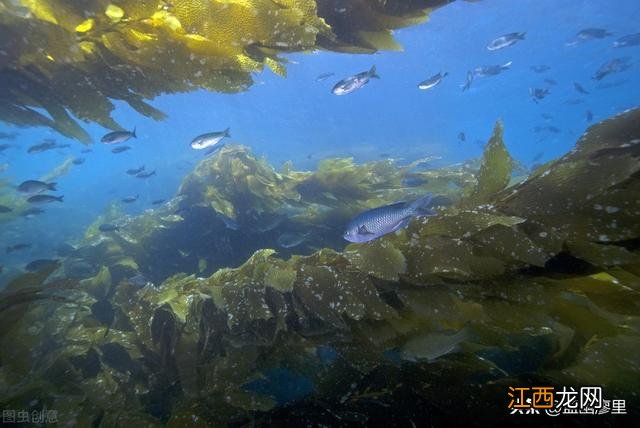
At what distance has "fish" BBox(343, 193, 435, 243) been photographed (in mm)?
2219

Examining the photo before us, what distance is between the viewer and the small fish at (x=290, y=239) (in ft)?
15.8

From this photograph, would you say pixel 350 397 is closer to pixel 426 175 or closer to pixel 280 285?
pixel 280 285

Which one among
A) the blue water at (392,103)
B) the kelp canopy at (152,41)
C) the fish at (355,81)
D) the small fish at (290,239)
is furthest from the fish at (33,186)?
the fish at (355,81)

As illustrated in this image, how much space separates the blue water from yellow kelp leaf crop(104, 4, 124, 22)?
2.77 ft

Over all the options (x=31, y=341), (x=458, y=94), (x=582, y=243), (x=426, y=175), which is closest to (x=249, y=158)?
(x=426, y=175)

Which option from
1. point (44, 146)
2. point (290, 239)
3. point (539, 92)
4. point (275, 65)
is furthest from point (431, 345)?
point (44, 146)

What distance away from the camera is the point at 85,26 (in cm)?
196

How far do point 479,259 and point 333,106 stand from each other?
252 feet

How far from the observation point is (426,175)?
547cm

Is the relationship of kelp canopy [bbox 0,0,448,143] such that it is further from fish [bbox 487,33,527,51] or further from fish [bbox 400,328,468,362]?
fish [bbox 487,33,527,51]

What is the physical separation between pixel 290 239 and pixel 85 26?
3353 millimetres

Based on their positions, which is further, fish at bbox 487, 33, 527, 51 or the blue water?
the blue water

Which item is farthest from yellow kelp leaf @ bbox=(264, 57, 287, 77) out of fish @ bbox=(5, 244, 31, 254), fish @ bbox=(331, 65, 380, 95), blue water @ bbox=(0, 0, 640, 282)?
fish @ bbox=(5, 244, 31, 254)

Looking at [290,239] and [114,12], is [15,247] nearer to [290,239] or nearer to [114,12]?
[290,239]
